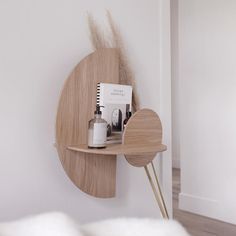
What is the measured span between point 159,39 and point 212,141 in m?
1.16

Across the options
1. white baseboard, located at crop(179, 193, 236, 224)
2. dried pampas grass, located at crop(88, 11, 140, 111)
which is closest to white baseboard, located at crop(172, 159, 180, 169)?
white baseboard, located at crop(179, 193, 236, 224)

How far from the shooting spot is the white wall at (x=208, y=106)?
250 centimetres

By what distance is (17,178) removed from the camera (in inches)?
50.2

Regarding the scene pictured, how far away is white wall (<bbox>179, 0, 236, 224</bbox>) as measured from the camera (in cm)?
250

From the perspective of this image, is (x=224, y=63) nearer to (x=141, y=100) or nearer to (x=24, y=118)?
(x=141, y=100)

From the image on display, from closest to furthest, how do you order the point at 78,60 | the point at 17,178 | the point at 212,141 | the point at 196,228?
the point at 17,178 → the point at 78,60 → the point at 196,228 → the point at 212,141

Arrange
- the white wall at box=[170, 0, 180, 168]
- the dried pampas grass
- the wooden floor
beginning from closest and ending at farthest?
the dried pampas grass
the wooden floor
the white wall at box=[170, 0, 180, 168]

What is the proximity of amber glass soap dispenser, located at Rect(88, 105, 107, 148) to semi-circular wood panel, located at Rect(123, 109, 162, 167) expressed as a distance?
126mm

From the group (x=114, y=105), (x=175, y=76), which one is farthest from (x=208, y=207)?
(x=175, y=76)

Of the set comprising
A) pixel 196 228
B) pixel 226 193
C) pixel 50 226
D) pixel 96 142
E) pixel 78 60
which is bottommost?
pixel 196 228

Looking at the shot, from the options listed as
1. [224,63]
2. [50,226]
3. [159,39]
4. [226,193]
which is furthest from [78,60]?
[226,193]

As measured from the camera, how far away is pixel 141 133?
1.46m

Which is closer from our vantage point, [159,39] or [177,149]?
[159,39]

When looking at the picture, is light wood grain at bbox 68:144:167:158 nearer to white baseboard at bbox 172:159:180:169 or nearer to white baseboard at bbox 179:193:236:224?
white baseboard at bbox 179:193:236:224
